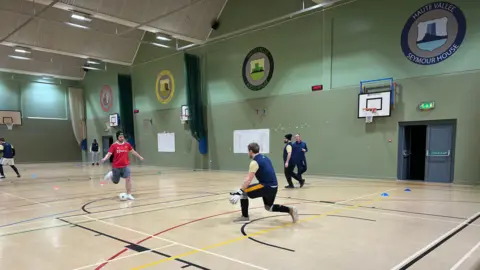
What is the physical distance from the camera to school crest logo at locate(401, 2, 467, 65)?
1026 cm

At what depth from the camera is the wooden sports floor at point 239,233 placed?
3646mm

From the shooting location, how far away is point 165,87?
2077 centimetres

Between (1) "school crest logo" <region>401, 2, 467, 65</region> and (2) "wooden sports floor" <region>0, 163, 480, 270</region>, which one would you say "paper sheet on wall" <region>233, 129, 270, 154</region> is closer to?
(1) "school crest logo" <region>401, 2, 467, 65</region>

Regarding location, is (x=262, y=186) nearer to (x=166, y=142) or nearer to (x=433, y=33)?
(x=433, y=33)

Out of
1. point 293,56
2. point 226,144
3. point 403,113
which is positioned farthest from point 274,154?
point 403,113

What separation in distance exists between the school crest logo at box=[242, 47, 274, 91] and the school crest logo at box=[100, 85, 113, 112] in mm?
13815

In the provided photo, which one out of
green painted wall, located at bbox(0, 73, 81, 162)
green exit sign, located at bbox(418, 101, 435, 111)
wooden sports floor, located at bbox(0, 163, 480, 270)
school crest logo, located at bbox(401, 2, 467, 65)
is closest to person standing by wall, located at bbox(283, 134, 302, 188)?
wooden sports floor, located at bbox(0, 163, 480, 270)

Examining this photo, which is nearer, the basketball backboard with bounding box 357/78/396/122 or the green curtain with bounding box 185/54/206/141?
the basketball backboard with bounding box 357/78/396/122

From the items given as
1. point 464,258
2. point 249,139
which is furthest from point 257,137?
point 464,258

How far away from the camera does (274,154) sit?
49.7 feet

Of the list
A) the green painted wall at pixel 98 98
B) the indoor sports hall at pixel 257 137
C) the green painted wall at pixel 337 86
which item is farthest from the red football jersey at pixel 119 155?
the green painted wall at pixel 98 98

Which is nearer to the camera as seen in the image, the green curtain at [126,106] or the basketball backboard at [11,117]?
the green curtain at [126,106]

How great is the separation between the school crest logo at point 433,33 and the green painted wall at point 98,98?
1901cm

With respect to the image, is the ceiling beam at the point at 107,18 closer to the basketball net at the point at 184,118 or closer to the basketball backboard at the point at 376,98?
the basketball net at the point at 184,118
